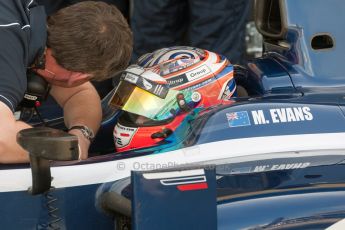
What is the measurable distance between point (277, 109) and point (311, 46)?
0.42 m

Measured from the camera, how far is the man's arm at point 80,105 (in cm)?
274

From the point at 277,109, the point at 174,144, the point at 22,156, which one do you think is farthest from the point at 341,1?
the point at 22,156

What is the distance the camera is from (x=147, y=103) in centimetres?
249

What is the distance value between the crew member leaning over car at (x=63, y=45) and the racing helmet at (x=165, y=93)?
0.37 feet

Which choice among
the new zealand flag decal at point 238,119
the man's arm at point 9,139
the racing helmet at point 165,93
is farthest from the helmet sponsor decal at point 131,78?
the man's arm at point 9,139

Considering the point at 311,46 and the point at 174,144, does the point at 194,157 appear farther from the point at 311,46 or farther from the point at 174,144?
the point at 311,46

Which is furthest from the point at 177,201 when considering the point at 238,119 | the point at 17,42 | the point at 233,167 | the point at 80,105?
the point at 80,105

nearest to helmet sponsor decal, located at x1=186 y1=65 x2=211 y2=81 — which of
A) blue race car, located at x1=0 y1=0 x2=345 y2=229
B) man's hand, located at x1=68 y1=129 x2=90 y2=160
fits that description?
blue race car, located at x1=0 y1=0 x2=345 y2=229

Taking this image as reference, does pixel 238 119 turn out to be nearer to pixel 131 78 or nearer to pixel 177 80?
pixel 177 80

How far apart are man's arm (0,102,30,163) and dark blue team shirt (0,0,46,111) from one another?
0.03 metres

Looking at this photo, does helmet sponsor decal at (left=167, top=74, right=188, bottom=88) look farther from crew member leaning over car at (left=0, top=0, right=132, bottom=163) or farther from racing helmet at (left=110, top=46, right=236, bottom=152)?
crew member leaning over car at (left=0, top=0, right=132, bottom=163)

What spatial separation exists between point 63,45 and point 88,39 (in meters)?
0.08

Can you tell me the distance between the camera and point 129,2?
4.18 meters

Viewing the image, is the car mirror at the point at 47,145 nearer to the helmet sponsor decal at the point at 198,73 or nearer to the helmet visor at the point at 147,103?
the helmet visor at the point at 147,103
